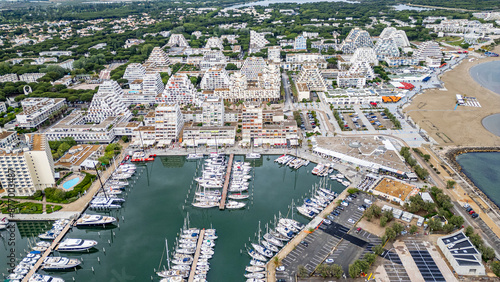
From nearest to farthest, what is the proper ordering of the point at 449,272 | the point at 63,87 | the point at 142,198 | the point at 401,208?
the point at 449,272 → the point at 401,208 → the point at 142,198 → the point at 63,87

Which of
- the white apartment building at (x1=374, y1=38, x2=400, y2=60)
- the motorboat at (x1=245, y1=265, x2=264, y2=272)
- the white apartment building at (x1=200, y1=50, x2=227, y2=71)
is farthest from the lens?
the white apartment building at (x1=374, y1=38, x2=400, y2=60)

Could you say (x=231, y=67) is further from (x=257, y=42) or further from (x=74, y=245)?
(x=74, y=245)

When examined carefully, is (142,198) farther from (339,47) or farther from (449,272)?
(339,47)

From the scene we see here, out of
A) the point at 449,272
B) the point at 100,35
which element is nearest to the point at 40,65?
the point at 100,35

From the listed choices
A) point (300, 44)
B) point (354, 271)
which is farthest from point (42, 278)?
point (300, 44)

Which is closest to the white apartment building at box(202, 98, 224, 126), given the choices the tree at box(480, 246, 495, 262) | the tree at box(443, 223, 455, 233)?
the tree at box(443, 223, 455, 233)

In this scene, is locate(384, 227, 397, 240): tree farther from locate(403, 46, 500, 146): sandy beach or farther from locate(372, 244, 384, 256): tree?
locate(403, 46, 500, 146): sandy beach
